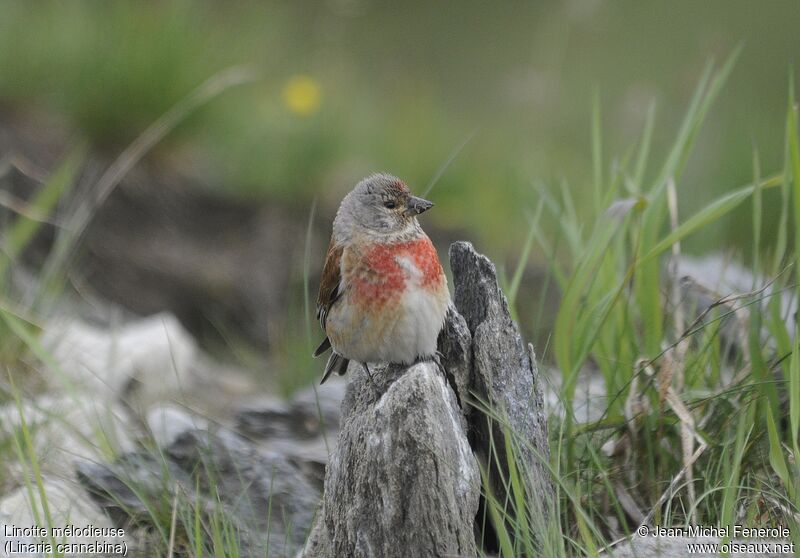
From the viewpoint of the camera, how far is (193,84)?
727cm

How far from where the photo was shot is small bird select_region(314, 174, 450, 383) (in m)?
3.36

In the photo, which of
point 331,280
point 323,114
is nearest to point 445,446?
point 331,280

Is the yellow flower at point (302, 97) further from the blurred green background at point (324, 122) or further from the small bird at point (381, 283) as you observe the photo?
the small bird at point (381, 283)

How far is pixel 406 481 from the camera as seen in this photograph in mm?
2848

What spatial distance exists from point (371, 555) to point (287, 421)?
1743 mm

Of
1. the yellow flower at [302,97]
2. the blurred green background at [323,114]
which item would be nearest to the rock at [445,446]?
the blurred green background at [323,114]

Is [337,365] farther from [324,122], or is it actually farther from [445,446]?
[324,122]

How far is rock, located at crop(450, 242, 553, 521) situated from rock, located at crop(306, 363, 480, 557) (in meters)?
0.15

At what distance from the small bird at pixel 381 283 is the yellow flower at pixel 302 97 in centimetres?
423

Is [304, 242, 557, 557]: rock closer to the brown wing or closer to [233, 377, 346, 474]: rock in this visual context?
the brown wing

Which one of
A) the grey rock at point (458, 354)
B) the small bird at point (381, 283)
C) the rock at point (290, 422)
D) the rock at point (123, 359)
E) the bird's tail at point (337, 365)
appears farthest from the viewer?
the rock at point (123, 359)

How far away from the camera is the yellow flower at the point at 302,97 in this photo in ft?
26.1

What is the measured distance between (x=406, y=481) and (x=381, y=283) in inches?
35.3

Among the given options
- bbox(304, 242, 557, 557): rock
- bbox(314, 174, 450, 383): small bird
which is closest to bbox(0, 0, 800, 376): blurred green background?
bbox(314, 174, 450, 383): small bird
